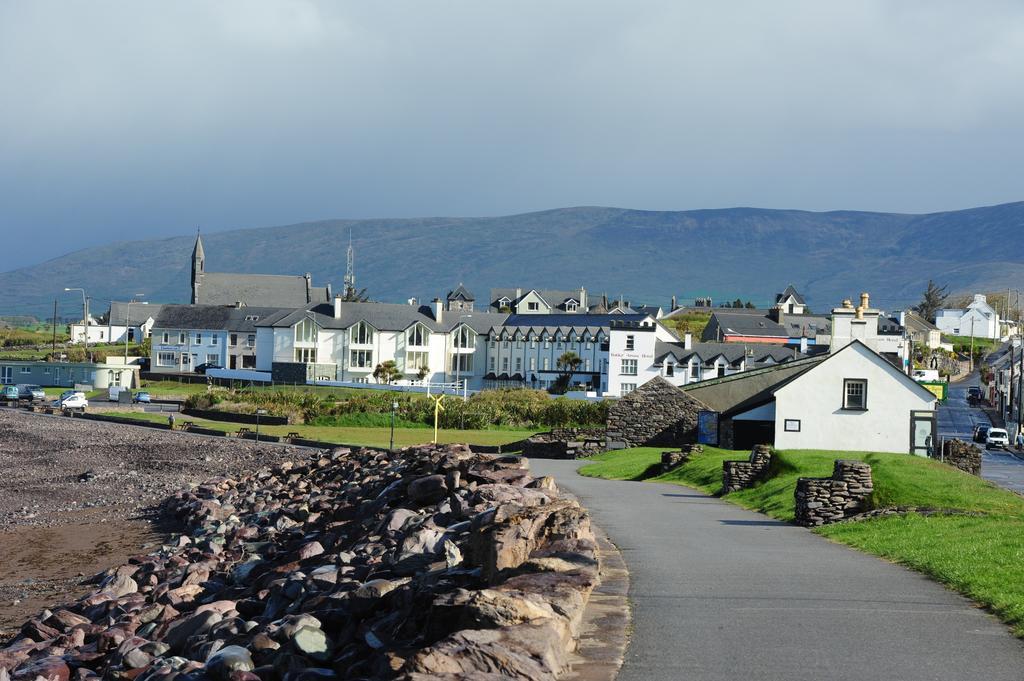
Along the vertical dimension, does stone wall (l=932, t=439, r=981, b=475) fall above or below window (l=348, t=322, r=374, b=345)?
below

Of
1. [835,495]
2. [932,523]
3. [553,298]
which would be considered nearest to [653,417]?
[835,495]

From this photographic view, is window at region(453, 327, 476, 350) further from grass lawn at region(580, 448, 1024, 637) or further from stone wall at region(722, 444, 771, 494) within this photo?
stone wall at region(722, 444, 771, 494)

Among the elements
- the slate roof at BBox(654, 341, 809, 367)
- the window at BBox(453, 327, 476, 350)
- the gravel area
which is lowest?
the gravel area

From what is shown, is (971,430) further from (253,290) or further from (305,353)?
Result: (253,290)

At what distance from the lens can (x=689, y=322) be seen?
168 m

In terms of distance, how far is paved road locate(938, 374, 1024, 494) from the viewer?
50.2 m

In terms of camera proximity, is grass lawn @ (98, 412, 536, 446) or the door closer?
the door

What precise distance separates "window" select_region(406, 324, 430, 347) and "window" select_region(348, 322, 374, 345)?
3799 millimetres

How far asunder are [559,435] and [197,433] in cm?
2211

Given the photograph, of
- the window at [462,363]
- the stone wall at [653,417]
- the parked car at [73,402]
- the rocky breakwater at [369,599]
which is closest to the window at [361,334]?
the window at [462,363]

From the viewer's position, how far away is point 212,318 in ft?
420

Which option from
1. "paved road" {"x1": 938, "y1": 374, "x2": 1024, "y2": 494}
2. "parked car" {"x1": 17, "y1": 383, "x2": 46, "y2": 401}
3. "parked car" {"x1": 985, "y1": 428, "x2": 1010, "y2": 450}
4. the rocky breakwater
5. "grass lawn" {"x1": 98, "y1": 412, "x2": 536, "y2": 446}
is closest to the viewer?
the rocky breakwater

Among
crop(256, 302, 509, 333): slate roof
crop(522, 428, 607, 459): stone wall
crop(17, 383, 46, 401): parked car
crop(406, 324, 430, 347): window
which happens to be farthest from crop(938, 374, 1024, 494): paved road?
crop(17, 383, 46, 401): parked car

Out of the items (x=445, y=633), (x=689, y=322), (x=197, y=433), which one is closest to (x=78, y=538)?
(x=445, y=633)
